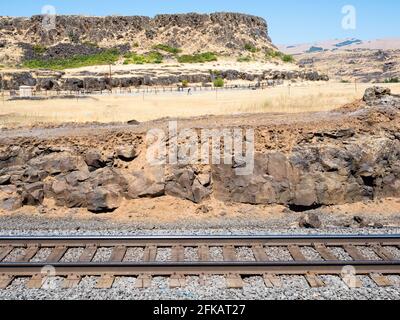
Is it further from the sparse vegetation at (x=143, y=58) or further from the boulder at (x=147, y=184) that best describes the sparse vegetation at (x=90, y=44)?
the boulder at (x=147, y=184)

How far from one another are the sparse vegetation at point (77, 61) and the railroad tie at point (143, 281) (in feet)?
288

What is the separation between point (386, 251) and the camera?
10.9 m

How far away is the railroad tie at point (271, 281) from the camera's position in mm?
9361

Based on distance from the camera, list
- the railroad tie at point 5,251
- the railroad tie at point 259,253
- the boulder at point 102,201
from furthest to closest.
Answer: the boulder at point 102,201 < the railroad tie at point 5,251 < the railroad tie at point 259,253

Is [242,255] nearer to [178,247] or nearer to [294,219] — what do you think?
[178,247]

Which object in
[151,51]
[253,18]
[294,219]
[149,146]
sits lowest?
[294,219]

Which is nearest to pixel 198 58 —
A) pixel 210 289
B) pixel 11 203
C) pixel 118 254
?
pixel 11 203

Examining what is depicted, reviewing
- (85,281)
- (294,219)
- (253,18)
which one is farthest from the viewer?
(253,18)

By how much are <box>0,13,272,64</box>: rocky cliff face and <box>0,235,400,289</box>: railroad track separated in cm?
10197

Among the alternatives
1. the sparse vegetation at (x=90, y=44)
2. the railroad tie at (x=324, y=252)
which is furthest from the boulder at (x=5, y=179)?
the sparse vegetation at (x=90, y=44)

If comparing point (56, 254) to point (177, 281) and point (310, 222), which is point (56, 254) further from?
point (310, 222)

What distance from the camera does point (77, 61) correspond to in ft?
331

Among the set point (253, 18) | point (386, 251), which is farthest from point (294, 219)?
point (253, 18)
